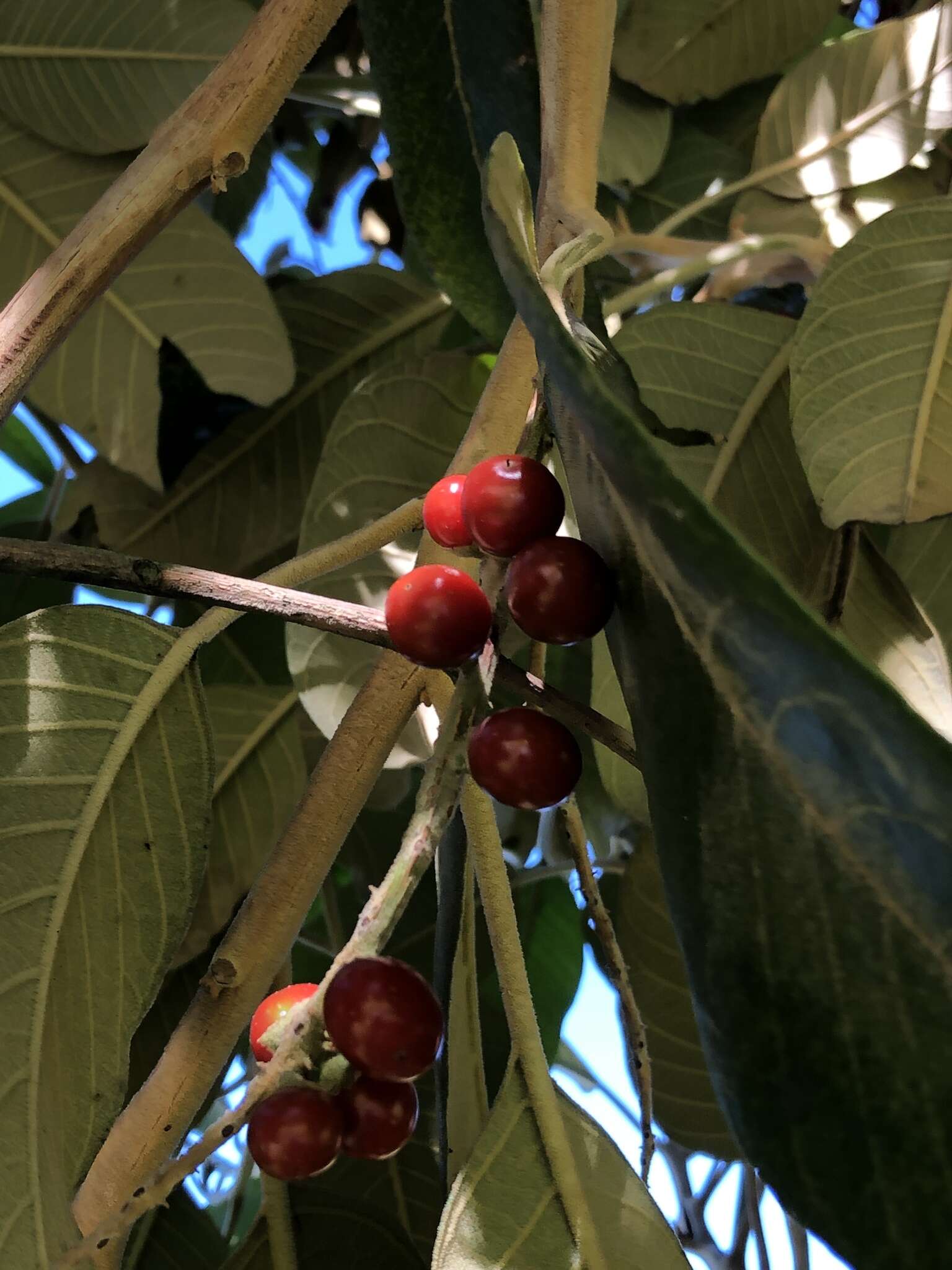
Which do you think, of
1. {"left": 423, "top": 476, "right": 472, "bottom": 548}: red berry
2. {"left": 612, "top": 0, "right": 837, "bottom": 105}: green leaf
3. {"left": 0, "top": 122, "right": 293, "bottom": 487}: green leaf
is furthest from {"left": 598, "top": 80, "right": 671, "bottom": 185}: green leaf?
{"left": 423, "top": 476, "right": 472, "bottom": 548}: red berry

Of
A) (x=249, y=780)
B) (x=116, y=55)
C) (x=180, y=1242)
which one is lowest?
(x=180, y=1242)

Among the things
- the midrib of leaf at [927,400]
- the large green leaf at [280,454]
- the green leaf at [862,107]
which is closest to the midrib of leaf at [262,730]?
the large green leaf at [280,454]

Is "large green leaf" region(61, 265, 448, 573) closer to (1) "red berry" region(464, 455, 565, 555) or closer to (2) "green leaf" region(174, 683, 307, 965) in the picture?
(2) "green leaf" region(174, 683, 307, 965)

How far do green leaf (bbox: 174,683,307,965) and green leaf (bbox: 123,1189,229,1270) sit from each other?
14 centimetres

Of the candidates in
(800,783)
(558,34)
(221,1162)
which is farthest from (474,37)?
(221,1162)

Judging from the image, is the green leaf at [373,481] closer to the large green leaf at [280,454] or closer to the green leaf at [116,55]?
the large green leaf at [280,454]

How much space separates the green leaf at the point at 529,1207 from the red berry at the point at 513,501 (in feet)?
0.60

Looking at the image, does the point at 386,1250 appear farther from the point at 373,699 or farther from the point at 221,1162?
the point at 221,1162

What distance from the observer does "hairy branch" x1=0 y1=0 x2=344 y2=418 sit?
33 cm

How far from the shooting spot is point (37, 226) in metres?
0.60

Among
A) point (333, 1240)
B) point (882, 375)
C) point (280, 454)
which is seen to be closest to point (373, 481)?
point (280, 454)

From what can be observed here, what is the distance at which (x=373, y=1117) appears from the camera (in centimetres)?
28

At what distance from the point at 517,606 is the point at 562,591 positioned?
12 millimetres

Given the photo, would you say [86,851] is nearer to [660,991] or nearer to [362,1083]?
[362,1083]
